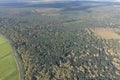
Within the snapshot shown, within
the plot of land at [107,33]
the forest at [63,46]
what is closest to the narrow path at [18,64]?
the forest at [63,46]

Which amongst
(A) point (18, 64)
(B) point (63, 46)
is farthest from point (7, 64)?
(B) point (63, 46)

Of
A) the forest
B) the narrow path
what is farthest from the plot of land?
the narrow path

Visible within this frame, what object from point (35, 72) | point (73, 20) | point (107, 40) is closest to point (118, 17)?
point (73, 20)

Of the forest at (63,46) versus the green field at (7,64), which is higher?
the green field at (7,64)

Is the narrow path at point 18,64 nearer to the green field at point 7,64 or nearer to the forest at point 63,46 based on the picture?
the forest at point 63,46

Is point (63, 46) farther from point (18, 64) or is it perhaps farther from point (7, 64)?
point (7, 64)

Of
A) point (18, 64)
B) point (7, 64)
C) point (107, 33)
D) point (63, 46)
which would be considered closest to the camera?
point (7, 64)

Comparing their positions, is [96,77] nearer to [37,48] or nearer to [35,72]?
[35,72]

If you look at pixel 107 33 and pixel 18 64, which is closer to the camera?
pixel 18 64
